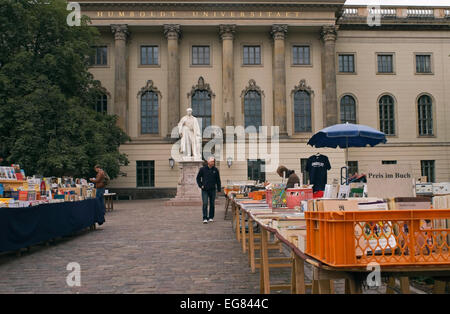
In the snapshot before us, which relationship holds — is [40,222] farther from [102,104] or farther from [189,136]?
[102,104]

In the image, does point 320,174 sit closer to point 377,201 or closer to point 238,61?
point 377,201

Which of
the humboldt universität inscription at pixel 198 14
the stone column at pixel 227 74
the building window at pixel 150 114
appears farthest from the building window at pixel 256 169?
the humboldt universität inscription at pixel 198 14

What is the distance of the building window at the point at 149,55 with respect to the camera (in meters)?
37.4

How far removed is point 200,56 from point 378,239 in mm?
35933

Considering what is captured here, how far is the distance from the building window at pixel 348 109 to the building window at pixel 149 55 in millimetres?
16657

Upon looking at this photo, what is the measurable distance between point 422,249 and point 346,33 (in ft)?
128

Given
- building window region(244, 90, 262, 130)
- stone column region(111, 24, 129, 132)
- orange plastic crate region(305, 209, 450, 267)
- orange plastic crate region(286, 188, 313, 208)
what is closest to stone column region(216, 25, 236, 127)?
building window region(244, 90, 262, 130)

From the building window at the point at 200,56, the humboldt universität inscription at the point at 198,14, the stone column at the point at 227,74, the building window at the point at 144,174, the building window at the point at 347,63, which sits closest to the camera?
the humboldt universität inscription at the point at 198,14

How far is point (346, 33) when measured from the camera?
39094 millimetres

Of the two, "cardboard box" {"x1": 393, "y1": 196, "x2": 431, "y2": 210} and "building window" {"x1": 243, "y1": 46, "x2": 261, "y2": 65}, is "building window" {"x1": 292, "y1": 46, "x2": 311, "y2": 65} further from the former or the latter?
"cardboard box" {"x1": 393, "y1": 196, "x2": 431, "y2": 210}

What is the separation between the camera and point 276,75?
3628 centimetres

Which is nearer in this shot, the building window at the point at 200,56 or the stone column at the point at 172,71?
the stone column at the point at 172,71

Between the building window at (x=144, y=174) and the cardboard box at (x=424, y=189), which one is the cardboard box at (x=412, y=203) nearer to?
the cardboard box at (x=424, y=189)
